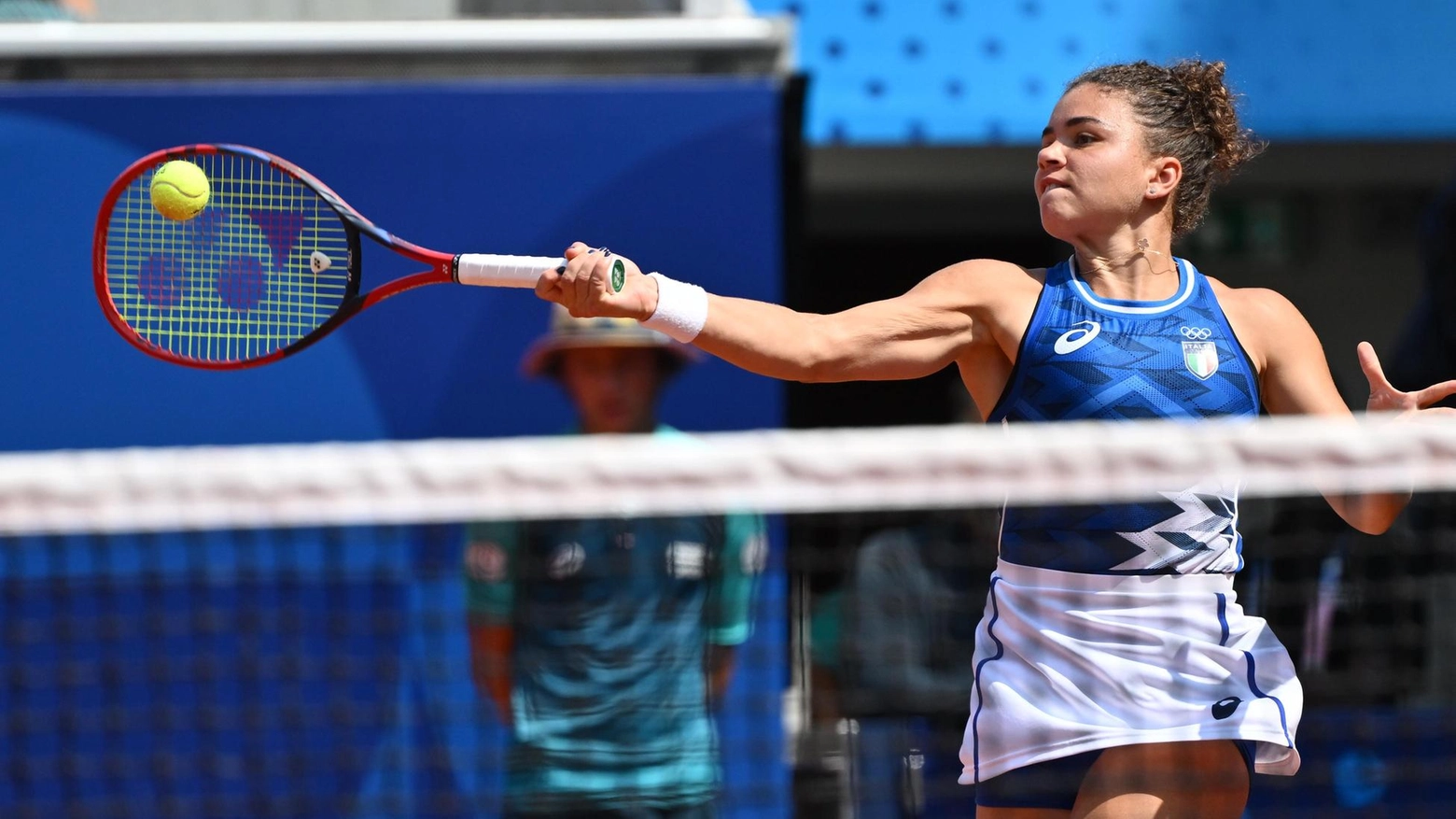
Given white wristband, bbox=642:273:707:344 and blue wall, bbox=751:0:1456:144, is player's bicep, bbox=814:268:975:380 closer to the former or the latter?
white wristband, bbox=642:273:707:344

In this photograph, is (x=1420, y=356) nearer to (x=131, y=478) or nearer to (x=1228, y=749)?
(x=1228, y=749)

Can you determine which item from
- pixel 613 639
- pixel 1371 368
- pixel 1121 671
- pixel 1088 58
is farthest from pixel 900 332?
pixel 1088 58

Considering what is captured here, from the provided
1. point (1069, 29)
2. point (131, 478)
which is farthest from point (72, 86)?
point (1069, 29)

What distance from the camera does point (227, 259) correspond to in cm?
393

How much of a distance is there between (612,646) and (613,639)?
2cm

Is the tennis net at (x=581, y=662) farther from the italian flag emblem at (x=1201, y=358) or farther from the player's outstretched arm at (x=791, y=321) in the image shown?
the italian flag emblem at (x=1201, y=358)

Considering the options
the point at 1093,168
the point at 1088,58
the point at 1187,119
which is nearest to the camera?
the point at 1093,168

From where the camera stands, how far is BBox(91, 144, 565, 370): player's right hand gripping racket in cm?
306

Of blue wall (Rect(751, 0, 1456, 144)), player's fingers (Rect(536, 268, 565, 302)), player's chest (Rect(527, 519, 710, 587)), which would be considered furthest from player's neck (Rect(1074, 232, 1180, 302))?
blue wall (Rect(751, 0, 1456, 144))

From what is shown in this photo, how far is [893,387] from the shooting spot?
28.8 feet

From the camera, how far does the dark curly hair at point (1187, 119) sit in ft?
9.31

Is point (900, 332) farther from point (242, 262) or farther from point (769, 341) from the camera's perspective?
point (242, 262)

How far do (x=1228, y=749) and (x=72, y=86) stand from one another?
399cm

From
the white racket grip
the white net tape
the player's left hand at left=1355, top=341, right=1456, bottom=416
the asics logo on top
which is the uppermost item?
the white racket grip
